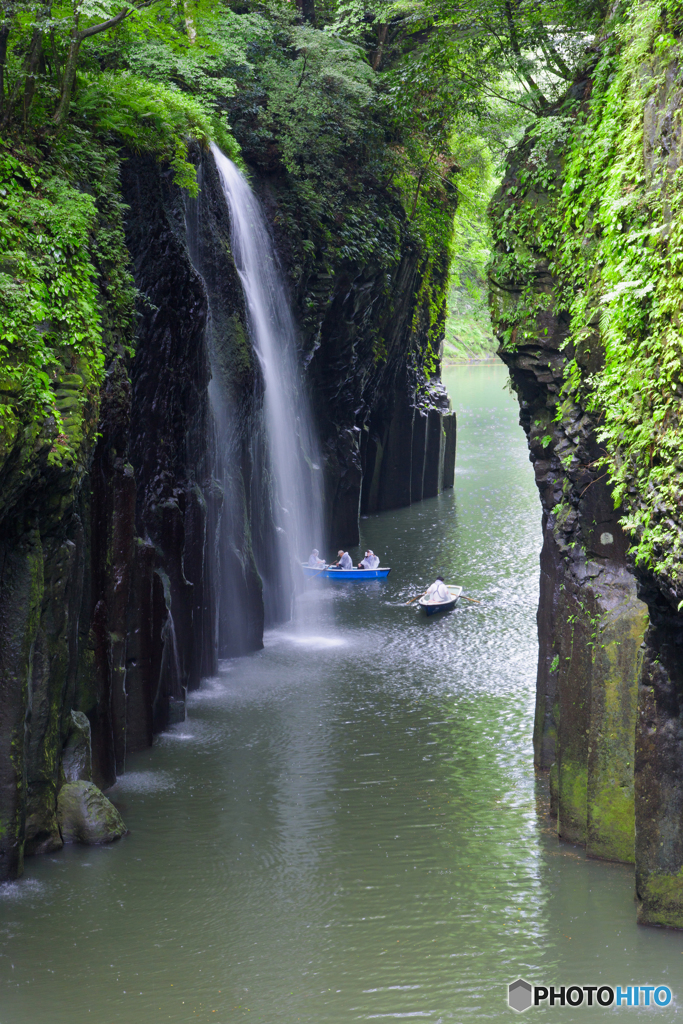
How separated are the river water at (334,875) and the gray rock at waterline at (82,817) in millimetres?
261

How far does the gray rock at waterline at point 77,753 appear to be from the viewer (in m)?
12.5

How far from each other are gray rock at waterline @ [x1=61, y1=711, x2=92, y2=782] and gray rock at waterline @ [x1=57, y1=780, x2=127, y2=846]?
10.5 inches

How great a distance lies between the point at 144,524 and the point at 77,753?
4752 millimetres

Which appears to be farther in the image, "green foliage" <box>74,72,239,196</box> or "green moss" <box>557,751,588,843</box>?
"green foliage" <box>74,72,239,196</box>

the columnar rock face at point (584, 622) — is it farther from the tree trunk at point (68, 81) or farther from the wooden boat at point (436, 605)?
the wooden boat at point (436, 605)

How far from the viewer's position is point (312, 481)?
2780 centimetres

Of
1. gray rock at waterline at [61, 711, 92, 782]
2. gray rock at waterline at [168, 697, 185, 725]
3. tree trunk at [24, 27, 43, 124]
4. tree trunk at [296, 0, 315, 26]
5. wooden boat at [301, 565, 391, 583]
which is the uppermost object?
tree trunk at [296, 0, 315, 26]

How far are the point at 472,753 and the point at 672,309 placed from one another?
28.3 feet

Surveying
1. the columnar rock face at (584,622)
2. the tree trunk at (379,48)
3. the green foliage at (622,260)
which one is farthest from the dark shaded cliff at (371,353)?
the columnar rock face at (584,622)

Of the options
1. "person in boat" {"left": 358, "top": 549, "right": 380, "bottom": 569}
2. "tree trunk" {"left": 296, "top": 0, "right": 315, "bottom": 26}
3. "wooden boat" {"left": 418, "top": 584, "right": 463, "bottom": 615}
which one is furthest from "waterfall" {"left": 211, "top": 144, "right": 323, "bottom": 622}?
"tree trunk" {"left": 296, "top": 0, "right": 315, "bottom": 26}

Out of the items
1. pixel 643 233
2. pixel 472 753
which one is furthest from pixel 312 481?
pixel 643 233

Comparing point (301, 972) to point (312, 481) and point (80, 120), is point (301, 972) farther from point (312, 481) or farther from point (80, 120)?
point (312, 481)

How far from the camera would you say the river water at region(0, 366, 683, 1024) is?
9023 millimetres

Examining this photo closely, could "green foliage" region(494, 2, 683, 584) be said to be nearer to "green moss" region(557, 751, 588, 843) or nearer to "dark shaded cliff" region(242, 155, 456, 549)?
"green moss" region(557, 751, 588, 843)
